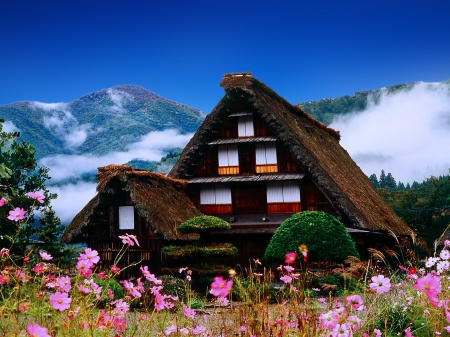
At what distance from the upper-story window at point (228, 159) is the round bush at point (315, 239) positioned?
18.4 feet

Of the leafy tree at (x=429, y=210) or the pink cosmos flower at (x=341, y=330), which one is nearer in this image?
the pink cosmos flower at (x=341, y=330)

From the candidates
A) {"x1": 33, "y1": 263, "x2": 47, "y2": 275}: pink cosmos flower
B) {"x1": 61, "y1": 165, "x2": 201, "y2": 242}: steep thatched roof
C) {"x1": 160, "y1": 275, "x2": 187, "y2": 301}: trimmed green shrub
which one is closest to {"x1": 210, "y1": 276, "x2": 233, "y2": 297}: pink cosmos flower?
{"x1": 33, "y1": 263, "x2": 47, "y2": 275}: pink cosmos flower

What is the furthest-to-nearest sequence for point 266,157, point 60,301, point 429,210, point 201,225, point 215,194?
point 429,210, point 215,194, point 266,157, point 201,225, point 60,301

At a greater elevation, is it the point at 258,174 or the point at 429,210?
the point at 258,174

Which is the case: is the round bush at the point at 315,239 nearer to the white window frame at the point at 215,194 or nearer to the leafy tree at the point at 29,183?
the white window frame at the point at 215,194

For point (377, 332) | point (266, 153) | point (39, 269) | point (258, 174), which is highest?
point (266, 153)

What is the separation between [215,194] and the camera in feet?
67.4

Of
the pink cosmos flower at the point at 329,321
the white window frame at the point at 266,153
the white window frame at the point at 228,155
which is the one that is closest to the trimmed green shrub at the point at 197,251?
the white window frame at the point at 266,153

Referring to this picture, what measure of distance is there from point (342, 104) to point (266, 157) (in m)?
88.2

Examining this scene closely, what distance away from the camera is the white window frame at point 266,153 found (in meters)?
19.8

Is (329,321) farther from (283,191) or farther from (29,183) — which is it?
(29,183)

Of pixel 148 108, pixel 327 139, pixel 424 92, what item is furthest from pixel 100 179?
pixel 424 92

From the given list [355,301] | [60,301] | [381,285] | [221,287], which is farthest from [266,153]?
[221,287]

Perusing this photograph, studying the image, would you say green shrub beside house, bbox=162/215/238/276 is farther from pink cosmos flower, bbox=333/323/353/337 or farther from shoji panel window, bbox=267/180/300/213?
pink cosmos flower, bbox=333/323/353/337
